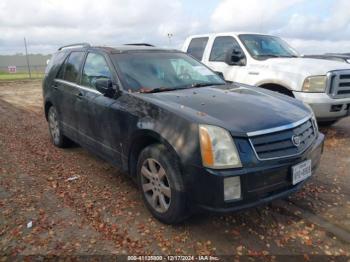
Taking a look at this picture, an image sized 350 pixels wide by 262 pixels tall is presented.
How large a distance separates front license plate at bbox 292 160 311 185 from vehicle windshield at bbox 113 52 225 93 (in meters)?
1.65

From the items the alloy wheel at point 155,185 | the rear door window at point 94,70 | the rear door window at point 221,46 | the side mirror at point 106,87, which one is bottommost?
the alloy wheel at point 155,185

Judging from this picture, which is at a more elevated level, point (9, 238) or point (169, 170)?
point (169, 170)

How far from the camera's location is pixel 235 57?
7113 millimetres

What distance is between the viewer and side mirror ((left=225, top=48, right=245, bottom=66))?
7.12 m

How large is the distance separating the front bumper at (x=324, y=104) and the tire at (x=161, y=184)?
361cm

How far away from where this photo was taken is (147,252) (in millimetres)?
3084

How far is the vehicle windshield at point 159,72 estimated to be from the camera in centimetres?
410

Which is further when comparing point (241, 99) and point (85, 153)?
point (85, 153)

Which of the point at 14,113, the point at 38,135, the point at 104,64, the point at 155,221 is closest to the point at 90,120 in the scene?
the point at 104,64

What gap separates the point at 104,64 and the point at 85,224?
2006 mm

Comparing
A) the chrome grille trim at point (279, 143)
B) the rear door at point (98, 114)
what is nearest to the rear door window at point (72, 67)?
the rear door at point (98, 114)

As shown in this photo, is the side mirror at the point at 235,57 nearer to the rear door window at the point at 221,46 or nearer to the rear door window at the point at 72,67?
the rear door window at the point at 221,46

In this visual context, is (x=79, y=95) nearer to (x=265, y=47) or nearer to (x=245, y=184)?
(x=245, y=184)

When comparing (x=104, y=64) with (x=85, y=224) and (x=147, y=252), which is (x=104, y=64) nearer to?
(x=85, y=224)
